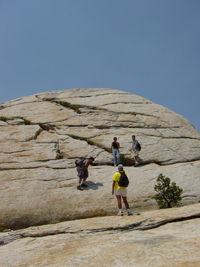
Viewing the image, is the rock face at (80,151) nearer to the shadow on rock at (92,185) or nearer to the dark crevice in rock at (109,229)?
the shadow on rock at (92,185)

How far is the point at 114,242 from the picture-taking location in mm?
7855

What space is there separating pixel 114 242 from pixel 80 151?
9.20 m

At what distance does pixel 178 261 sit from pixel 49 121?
15993 millimetres

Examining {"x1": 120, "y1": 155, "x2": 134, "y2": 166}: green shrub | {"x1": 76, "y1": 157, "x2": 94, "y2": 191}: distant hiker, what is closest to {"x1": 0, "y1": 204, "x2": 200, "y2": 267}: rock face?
{"x1": 76, "y1": 157, "x2": 94, "y2": 191}: distant hiker

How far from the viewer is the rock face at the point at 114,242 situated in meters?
6.27

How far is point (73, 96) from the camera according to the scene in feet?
77.9

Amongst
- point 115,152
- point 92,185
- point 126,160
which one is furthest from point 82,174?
point 126,160

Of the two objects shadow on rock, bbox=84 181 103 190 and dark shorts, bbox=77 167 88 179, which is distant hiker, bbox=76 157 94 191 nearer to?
dark shorts, bbox=77 167 88 179

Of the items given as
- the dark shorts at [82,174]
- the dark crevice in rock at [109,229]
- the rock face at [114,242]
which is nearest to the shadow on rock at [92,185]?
the dark shorts at [82,174]

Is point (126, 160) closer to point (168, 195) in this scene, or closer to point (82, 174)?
point (82, 174)

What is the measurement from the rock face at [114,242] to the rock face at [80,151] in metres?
1.71

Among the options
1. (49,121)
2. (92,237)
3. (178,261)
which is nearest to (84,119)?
(49,121)

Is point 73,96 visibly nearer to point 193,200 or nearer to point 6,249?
point 193,200

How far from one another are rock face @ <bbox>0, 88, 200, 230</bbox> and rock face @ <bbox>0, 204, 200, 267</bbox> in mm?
1706
